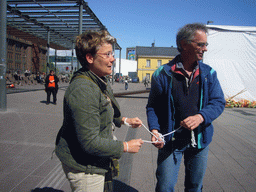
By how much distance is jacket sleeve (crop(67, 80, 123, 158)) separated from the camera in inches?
50.9

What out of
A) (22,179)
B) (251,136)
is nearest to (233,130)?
(251,136)

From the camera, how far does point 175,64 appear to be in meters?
1.99

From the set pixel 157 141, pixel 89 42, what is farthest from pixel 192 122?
pixel 89 42

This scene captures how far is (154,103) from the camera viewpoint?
81.7 inches

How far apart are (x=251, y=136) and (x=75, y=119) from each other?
18.8 ft

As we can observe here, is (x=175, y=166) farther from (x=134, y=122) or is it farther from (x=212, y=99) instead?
(x=212, y=99)

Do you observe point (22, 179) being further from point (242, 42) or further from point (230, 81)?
point (242, 42)

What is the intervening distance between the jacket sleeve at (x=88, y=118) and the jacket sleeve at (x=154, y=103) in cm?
71

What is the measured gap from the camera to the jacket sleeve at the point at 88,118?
1.29m

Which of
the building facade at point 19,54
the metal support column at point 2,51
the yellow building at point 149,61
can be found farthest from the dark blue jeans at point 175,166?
the yellow building at point 149,61

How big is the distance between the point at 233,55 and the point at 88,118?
37.5ft

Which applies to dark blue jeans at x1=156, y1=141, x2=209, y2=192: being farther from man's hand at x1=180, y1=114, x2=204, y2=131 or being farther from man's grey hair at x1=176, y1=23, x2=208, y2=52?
man's grey hair at x1=176, y1=23, x2=208, y2=52

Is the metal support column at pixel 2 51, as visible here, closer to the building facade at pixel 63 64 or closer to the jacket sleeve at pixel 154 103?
the jacket sleeve at pixel 154 103

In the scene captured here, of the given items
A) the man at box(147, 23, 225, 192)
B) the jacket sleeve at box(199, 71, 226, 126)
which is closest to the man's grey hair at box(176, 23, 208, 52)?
the man at box(147, 23, 225, 192)
